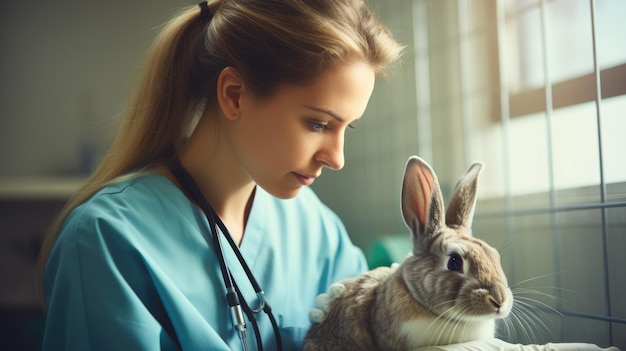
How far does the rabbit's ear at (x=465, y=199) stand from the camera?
0.92 metres

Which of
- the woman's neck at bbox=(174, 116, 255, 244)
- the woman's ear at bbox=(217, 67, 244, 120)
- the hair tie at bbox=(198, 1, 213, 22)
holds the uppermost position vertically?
the hair tie at bbox=(198, 1, 213, 22)

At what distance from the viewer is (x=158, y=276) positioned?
941 millimetres

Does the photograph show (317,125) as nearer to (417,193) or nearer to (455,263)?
(417,193)

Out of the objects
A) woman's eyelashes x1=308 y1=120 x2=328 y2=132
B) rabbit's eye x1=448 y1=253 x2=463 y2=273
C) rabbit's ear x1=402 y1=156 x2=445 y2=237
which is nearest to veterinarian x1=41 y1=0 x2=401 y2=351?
woman's eyelashes x1=308 y1=120 x2=328 y2=132

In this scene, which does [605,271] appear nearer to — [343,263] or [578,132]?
[578,132]

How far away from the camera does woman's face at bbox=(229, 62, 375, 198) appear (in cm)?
99

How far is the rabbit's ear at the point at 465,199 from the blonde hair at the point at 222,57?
0.30 m

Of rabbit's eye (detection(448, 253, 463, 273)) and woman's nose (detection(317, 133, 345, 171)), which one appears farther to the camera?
woman's nose (detection(317, 133, 345, 171))

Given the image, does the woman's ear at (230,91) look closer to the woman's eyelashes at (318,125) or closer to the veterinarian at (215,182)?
the veterinarian at (215,182)

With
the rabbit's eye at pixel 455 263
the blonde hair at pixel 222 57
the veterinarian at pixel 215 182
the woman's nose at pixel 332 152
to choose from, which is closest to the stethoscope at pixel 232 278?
the veterinarian at pixel 215 182

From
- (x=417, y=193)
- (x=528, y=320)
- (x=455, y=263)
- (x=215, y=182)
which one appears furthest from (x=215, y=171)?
(x=528, y=320)

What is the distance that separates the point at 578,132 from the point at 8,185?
7.67 ft

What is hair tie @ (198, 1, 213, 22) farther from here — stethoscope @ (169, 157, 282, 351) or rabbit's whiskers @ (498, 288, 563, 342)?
rabbit's whiskers @ (498, 288, 563, 342)

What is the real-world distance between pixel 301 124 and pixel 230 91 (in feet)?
0.57
